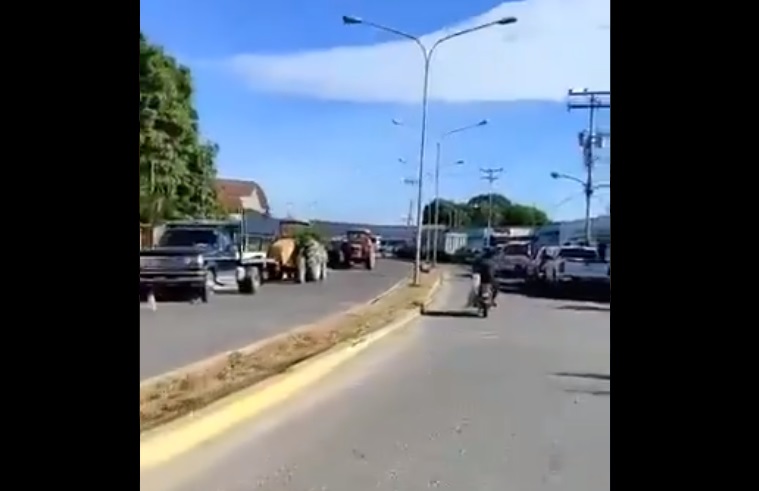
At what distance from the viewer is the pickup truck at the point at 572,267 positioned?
5941 mm

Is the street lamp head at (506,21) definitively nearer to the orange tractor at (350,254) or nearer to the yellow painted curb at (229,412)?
the yellow painted curb at (229,412)

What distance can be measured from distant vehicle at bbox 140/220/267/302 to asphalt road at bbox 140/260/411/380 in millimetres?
197

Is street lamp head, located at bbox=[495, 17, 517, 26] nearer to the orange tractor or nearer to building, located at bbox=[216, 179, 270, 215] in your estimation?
building, located at bbox=[216, 179, 270, 215]

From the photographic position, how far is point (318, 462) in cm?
539

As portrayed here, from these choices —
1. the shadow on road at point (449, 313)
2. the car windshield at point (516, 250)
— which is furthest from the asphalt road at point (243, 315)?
the car windshield at point (516, 250)

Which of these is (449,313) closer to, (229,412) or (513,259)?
(513,259)

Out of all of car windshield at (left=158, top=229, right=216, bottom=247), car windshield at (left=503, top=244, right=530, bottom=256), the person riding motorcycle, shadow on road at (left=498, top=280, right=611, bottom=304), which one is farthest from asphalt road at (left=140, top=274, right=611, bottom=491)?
car windshield at (left=158, top=229, right=216, bottom=247)

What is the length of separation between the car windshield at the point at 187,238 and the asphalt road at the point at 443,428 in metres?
1.78

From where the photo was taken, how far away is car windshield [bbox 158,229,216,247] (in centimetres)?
993

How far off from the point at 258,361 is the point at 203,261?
3.70 metres

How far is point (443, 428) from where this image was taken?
6.22 metres
